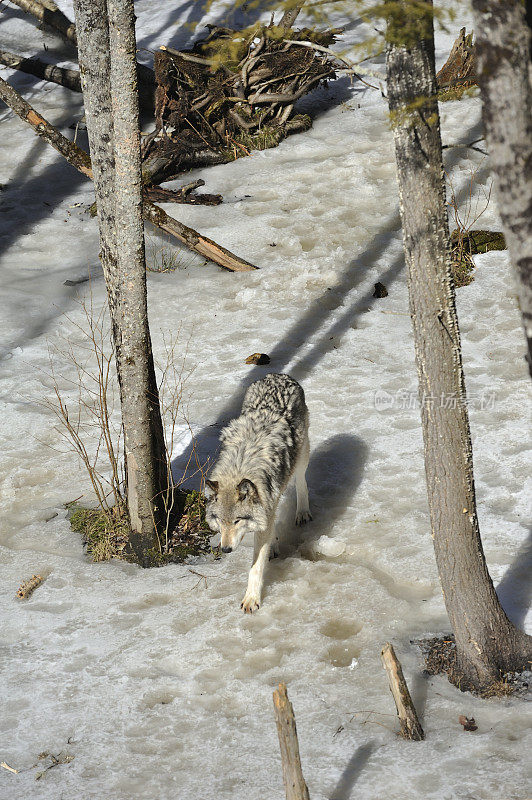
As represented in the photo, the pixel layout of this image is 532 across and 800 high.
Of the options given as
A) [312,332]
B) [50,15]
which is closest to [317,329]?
[312,332]

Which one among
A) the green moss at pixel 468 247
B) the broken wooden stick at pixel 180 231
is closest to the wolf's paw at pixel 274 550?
the green moss at pixel 468 247

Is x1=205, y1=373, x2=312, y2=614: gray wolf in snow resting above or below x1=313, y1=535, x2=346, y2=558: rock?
above

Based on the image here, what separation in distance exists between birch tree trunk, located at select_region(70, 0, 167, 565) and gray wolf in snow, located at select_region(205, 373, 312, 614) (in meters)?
0.74

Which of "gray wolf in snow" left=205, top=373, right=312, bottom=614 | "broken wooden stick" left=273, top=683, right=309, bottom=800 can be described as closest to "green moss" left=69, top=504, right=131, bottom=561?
"gray wolf in snow" left=205, top=373, right=312, bottom=614

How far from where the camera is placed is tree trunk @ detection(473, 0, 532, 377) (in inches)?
103

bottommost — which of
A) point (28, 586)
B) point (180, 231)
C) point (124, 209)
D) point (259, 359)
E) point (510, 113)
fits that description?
point (28, 586)

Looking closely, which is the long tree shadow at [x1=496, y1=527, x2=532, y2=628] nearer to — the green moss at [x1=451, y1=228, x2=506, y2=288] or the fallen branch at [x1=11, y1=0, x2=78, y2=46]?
the green moss at [x1=451, y1=228, x2=506, y2=288]

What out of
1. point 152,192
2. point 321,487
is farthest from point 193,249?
point 321,487

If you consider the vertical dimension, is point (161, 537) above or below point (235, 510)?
below

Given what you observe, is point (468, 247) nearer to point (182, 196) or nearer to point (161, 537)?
point (182, 196)

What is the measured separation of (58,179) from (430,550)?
10948 millimetres

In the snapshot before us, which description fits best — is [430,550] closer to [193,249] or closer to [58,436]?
[58,436]

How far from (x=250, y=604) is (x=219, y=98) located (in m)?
10.4

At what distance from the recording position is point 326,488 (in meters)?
7.27
